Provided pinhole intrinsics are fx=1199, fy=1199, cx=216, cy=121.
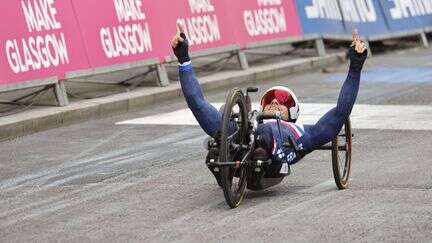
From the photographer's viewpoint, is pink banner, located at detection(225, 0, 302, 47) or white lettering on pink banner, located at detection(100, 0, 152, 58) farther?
pink banner, located at detection(225, 0, 302, 47)

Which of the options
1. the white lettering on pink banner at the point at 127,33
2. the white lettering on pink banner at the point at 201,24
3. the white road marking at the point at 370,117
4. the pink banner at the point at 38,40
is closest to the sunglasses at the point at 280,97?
the white road marking at the point at 370,117

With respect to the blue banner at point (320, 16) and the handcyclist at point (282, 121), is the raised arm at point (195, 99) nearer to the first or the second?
the handcyclist at point (282, 121)

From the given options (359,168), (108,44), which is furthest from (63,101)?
(359,168)

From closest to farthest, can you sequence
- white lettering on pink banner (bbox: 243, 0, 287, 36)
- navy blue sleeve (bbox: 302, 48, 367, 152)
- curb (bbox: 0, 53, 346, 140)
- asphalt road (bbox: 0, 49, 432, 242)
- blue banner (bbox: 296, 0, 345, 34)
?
asphalt road (bbox: 0, 49, 432, 242)
navy blue sleeve (bbox: 302, 48, 367, 152)
curb (bbox: 0, 53, 346, 140)
white lettering on pink banner (bbox: 243, 0, 287, 36)
blue banner (bbox: 296, 0, 345, 34)

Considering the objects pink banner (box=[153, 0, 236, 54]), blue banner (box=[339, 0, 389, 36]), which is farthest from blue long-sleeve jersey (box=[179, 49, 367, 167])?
blue banner (box=[339, 0, 389, 36])

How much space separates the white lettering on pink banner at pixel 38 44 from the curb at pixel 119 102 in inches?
22.3

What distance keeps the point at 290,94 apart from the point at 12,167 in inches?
124

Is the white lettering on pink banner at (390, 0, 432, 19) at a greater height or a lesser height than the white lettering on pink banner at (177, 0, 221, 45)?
lesser

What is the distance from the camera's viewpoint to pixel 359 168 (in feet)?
33.4

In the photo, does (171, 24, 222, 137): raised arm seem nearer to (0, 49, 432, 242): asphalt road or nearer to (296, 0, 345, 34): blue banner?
(0, 49, 432, 242): asphalt road

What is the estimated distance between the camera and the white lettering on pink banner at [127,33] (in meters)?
15.5

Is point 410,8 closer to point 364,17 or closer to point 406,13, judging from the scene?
point 406,13

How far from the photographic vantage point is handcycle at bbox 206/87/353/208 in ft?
27.1

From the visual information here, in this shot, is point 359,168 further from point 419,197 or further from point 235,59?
point 235,59
